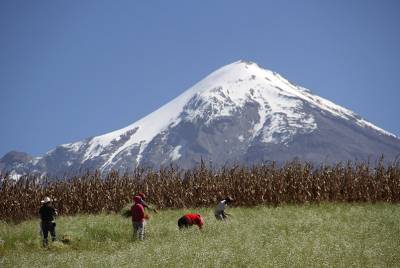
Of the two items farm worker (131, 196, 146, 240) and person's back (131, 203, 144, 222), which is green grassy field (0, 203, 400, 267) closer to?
farm worker (131, 196, 146, 240)

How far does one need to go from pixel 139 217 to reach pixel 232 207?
466 inches

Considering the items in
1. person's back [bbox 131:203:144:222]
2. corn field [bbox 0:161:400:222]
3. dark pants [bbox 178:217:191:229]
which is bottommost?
dark pants [bbox 178:217:191:229]

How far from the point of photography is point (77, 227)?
79.2 ft

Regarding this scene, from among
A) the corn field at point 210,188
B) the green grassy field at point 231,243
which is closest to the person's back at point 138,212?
the green grassy field at point 231,243

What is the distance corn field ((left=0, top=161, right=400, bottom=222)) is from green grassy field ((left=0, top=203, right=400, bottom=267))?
509cm

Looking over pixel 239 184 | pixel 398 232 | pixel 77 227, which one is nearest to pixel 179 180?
pixel 239 184

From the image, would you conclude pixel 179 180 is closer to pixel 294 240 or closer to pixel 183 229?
pixel 183 229

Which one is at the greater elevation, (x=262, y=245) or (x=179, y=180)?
(x=179, y=180)

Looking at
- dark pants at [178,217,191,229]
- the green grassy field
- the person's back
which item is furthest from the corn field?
the person's back

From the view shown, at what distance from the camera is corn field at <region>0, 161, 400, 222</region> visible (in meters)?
32.0

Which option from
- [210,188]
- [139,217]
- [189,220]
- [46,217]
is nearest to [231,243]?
[189,220]

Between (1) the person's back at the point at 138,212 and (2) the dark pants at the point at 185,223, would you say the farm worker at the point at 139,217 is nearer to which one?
(1) the person's back at the point at 138,212

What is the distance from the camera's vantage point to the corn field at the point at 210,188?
105 feet

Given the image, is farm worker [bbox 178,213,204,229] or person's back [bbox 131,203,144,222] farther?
farm worker [bbox 178,213,204,229]
